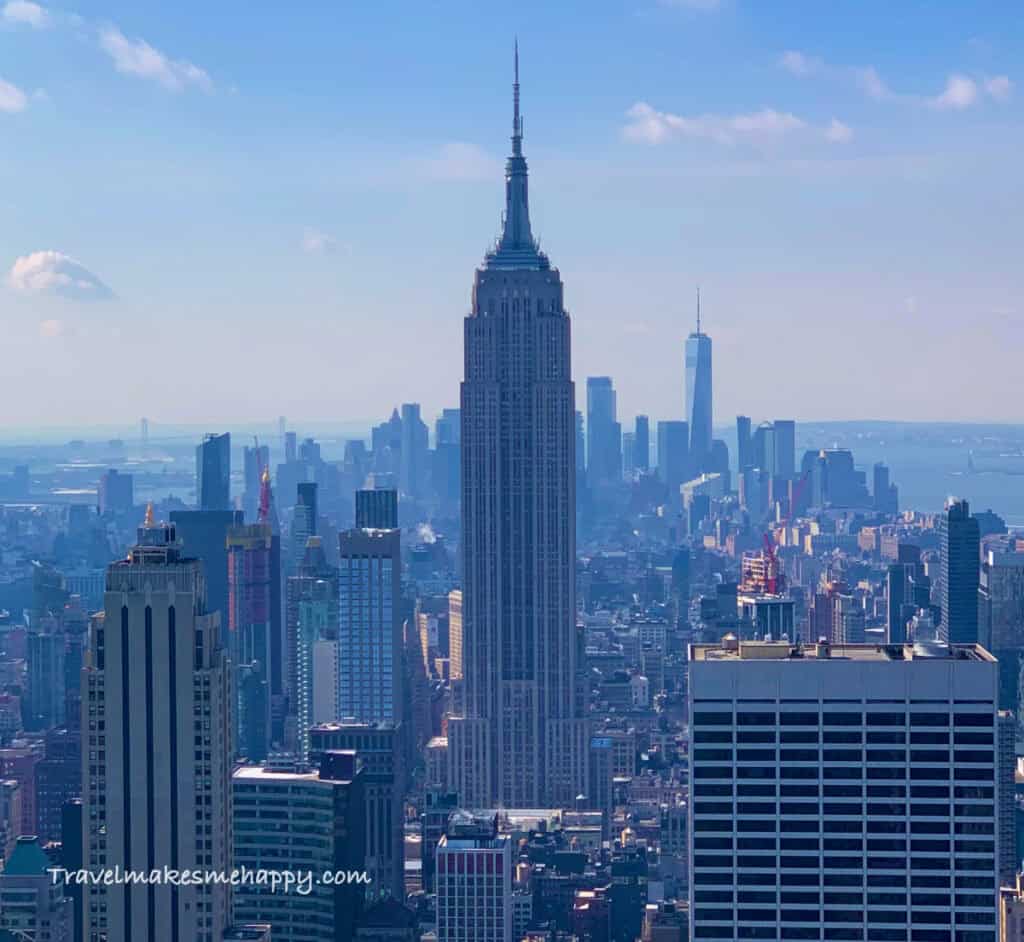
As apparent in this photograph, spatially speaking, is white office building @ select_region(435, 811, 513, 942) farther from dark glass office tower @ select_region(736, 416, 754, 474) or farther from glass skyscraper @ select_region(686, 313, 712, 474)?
dark glass office tower @ select_region(736, 416, 754, 474)

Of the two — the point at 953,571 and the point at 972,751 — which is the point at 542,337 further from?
the point at 972,751

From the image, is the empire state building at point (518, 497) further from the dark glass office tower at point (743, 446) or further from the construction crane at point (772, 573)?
the dark glass office tower at point (743, 446)

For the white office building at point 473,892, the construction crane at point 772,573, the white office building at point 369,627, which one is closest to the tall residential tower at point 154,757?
the white office building at point 473,892

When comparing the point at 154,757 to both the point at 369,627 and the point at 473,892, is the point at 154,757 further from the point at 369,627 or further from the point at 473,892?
the point at 369,627

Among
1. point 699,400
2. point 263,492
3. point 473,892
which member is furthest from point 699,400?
point 473,892

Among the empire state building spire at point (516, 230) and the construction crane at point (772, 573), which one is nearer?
the empire state building spire at point (516, 230)

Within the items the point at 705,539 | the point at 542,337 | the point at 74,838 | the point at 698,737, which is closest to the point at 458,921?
the point at 74,838
